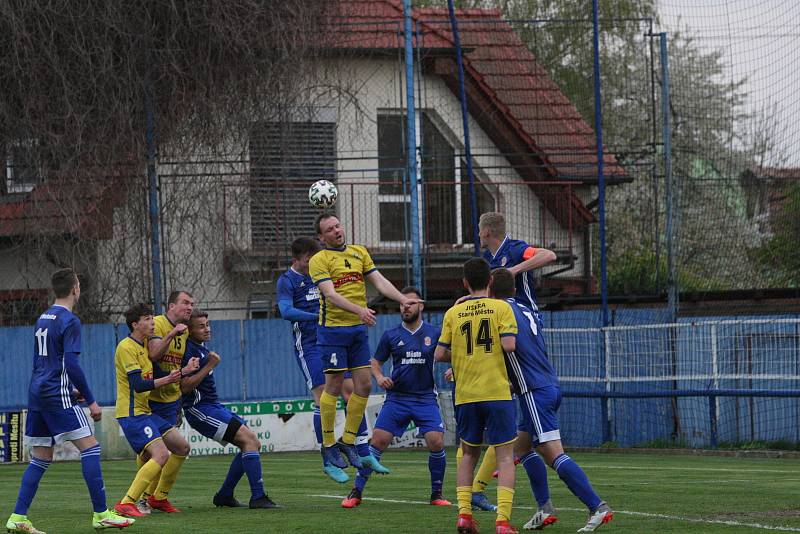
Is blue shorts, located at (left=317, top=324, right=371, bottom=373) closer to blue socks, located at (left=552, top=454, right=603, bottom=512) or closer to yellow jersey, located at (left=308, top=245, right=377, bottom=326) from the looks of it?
yellow jersey, located at (left=308, top=245, right=377, bottom=326)

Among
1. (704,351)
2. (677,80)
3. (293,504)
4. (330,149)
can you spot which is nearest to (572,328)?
(704,351)

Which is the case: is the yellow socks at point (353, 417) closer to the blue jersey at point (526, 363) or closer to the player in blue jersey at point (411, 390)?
the player in blue jersey at point (411, 390)

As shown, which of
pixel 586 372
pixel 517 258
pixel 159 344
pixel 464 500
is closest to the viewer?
pixel 464 500

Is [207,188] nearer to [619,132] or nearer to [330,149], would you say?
[330,149]

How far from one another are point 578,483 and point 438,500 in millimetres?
2834

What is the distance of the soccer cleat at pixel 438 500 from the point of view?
38.0 feet

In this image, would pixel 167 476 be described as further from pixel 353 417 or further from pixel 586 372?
pixel 586 372

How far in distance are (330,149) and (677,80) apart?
26.3 ft

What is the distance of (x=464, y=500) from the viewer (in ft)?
29.9

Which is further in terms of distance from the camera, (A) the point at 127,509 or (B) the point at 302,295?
(B) the point at 302,295

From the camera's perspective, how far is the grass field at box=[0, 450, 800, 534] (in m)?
9.75

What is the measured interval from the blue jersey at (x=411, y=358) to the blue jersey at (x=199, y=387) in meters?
1.81

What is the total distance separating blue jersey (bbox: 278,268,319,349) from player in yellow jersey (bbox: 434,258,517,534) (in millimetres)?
5574

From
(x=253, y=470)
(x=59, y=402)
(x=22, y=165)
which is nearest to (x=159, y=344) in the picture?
(x=253, y=470)
